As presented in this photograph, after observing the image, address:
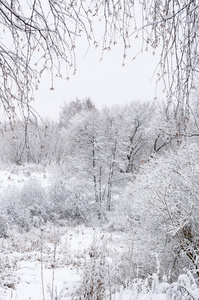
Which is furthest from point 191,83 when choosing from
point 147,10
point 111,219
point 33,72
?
point 111,219

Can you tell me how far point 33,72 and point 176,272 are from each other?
19.7 ft

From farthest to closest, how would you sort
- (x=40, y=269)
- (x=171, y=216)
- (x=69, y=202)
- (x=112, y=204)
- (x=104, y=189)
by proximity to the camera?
(x=104, y=189) < (x=112, y=204) < (x=69, y=202) < (x=40, y=269) < (x=171, y=216)

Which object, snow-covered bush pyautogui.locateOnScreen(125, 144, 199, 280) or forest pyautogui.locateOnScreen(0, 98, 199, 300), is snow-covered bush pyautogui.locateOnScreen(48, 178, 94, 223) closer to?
forest pyautogui.locateOnScreen(0, 98, 199, 300)

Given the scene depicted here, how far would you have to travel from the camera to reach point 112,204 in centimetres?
1617

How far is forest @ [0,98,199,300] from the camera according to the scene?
5.33m

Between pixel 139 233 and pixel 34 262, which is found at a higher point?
pixel 139 233

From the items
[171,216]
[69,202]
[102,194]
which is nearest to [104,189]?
[102,194]

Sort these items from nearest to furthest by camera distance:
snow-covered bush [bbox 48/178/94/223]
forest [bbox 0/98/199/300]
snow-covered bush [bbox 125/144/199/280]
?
forest [bbox 0/98/199/300]
snow-covered bush [bbox 125/144/199/280]
snow-covered bush [bbox 48/178/94/223]

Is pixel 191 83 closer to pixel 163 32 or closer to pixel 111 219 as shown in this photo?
pixel 163 32

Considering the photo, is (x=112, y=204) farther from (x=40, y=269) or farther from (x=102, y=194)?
(x=40, y=269)

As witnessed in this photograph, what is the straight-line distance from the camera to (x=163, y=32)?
1690 mm

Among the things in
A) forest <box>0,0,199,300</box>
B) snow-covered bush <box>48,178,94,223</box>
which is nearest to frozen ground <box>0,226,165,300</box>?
forest <box>0,0,199,300</box>

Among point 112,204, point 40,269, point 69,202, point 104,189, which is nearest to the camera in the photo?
point 40,269

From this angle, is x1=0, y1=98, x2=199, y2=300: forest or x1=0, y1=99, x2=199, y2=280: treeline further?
x1=0, y1=99, x2=199, y2=280: treeline
